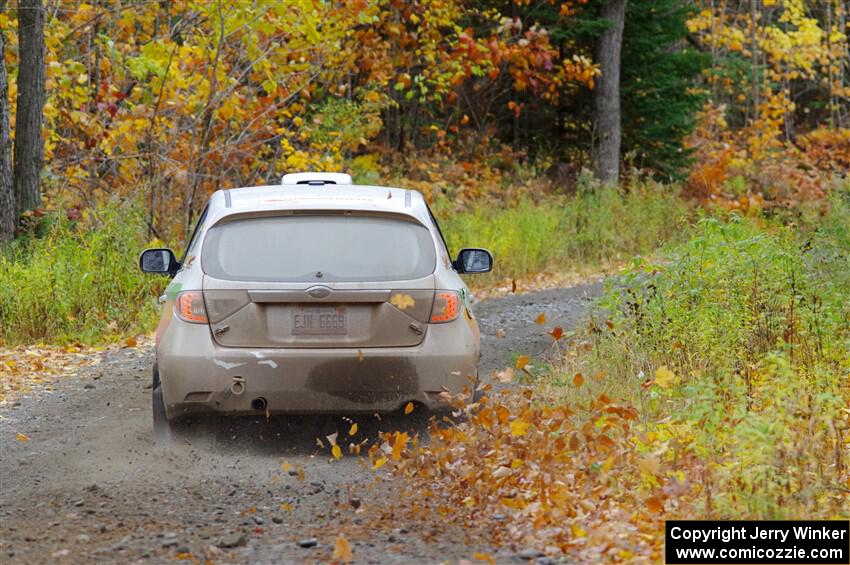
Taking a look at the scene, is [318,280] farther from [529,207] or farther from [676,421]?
[529,207]

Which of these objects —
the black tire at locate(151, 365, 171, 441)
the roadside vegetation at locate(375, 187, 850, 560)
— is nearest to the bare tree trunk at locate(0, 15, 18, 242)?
the roadside vegetation at locate(375, 187, 850, 560)

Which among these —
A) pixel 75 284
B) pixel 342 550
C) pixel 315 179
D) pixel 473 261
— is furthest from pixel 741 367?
pixel 75 284

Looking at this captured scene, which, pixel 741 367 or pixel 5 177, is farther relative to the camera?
pixel 5 177

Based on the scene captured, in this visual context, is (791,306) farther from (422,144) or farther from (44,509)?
(422,144)

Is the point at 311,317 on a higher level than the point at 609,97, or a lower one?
lower

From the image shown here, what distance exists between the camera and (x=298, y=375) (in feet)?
24.2

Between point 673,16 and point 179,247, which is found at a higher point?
point 673,16

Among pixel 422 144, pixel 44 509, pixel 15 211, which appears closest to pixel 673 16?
pixel 422 144

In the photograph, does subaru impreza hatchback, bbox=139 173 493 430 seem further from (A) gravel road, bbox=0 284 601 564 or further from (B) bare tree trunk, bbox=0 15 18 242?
(B) bare tree trunk, bbox=0 15 18 242

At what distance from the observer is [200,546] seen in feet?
18.5

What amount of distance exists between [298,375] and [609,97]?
18.0 metres

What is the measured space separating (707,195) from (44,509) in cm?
1907

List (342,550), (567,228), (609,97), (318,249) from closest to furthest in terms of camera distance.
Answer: (342,550)
(318,249)
(567,228)
(609,97)

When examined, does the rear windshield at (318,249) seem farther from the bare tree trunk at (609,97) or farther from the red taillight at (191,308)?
the bare tree trunk at (609,97)
